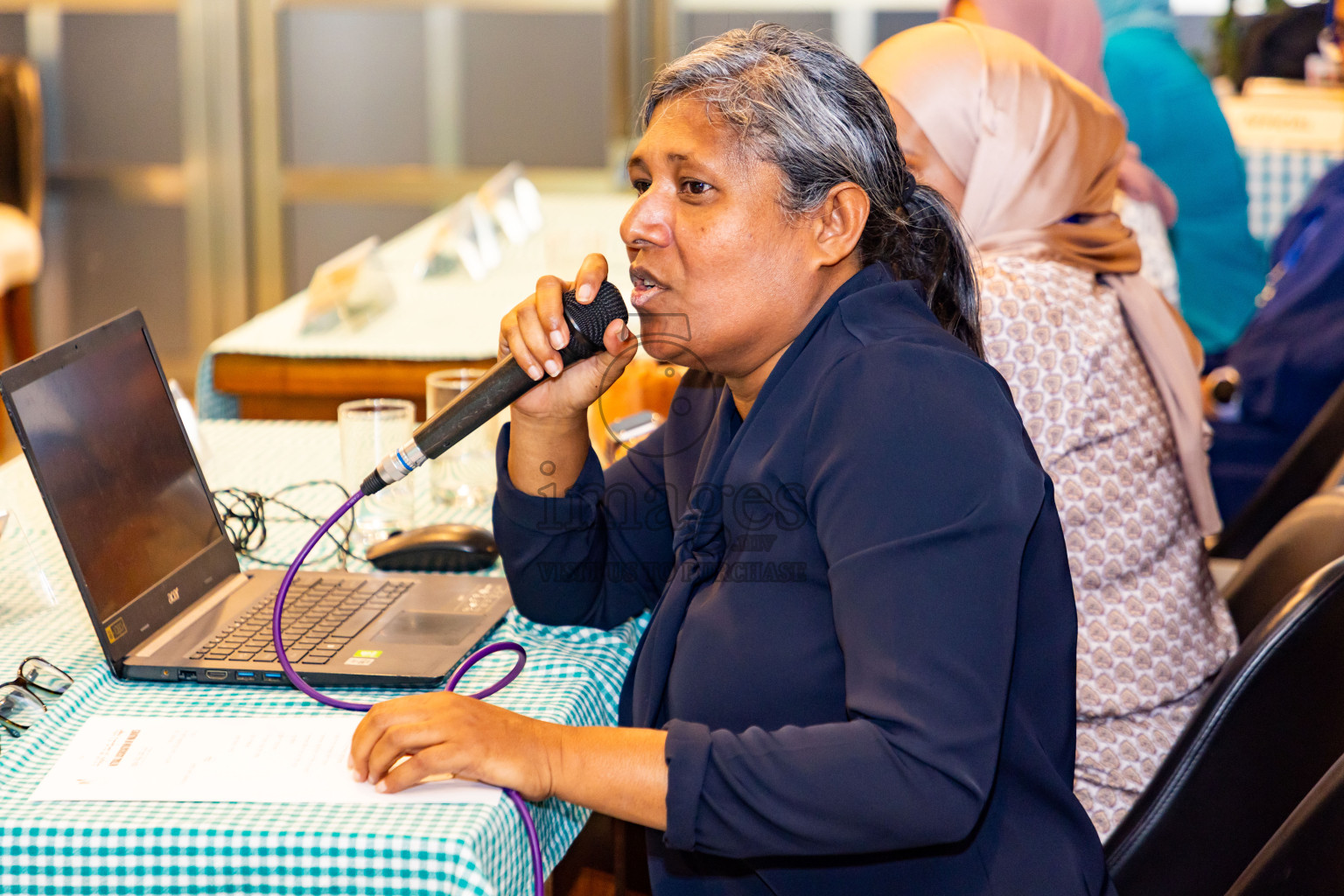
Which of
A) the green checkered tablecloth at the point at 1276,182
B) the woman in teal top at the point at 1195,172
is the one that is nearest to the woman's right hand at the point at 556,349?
the woman in teal top at the point at 1195,172

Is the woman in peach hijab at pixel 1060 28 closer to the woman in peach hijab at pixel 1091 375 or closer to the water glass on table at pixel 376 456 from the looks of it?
the woman in peach hijab at pixel 1091 375

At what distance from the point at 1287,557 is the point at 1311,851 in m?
0.65

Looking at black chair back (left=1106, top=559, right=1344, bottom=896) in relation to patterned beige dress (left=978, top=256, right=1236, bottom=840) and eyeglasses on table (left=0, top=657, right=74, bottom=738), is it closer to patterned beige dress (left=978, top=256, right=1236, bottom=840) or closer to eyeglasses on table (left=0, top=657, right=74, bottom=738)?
patterned beige dress (left=978, top=256, right=1236, bottom=840)

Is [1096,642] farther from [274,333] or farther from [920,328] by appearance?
[274,333]

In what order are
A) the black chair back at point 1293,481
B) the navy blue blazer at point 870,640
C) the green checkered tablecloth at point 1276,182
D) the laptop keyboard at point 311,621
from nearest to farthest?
the navy blue blazer at point 870,640, the laptop keyboard at point 311,621, the black chair back at point 1293,481, the green checkered tablecloth at point 1276,182

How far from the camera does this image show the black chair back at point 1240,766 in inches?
47.7

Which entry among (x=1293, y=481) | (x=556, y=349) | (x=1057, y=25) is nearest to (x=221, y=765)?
(x=556, y=349)

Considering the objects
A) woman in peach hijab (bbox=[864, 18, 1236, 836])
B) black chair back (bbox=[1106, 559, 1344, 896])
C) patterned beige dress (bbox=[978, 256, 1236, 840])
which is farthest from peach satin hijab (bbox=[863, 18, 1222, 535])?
black chair back (bbox=[1106, 559, 1344, 896])

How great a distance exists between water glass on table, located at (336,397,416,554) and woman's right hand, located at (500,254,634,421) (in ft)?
1.05

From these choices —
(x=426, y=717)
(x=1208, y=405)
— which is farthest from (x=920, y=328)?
(x=1208, y=405)

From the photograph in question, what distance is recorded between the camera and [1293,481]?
222cm

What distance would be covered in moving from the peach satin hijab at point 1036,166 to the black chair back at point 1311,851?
72cm

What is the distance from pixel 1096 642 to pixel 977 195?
0.64m

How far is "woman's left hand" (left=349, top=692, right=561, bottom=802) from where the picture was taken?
2.97 ft
